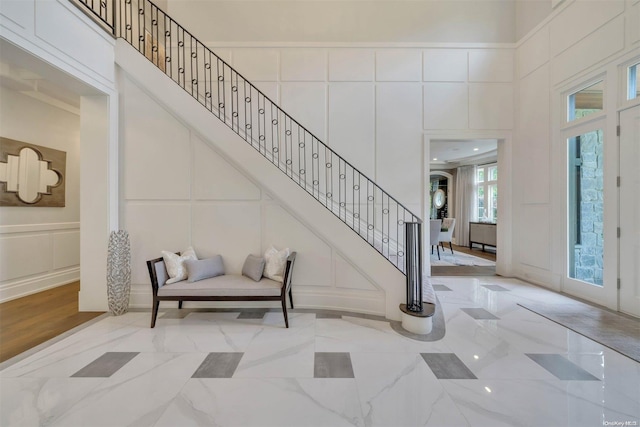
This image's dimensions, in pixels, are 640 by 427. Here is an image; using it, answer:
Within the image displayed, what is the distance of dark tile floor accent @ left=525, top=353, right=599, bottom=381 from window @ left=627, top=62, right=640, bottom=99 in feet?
11.3

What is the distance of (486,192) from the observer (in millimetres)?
9305

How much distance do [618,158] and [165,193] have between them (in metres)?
6.04

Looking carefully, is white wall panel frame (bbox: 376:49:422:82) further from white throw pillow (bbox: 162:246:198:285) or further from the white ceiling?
white throw pillow (bbox: 162:246:198:285)

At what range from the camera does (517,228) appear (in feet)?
16.7

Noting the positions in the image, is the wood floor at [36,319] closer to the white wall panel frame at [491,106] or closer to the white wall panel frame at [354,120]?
the white wall panel frame at [354,120]

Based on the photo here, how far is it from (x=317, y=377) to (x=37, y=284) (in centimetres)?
504

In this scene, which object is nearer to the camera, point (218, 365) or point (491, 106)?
point (218, 365)

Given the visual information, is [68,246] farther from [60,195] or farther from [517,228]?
[517,228]

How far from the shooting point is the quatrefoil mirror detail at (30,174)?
396cm

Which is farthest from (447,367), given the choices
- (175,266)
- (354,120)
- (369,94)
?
(369,94)

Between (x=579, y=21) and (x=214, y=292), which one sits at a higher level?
(x=579, y=21)

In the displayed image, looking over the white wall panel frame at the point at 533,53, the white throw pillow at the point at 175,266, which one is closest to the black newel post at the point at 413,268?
the white throw pillow at the point at 175,266

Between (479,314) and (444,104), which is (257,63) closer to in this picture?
(444,104)

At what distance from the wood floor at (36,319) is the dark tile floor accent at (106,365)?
84 centimetres
